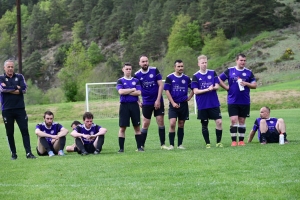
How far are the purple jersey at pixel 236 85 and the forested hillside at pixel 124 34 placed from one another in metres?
49.9

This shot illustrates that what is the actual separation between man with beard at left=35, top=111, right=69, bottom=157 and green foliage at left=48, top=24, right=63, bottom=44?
16551cm

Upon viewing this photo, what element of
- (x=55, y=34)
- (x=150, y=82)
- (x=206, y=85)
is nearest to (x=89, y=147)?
(x=150, y=82)

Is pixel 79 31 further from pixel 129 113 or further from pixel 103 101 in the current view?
pixel 129 113

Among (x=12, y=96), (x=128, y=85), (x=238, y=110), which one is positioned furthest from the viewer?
(x=238, y=110)

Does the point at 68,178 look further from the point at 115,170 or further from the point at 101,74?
the point at 101,74

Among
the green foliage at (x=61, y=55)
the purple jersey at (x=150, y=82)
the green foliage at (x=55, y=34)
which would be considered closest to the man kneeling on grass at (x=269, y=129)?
the purple jersey at (x=150, y=82)

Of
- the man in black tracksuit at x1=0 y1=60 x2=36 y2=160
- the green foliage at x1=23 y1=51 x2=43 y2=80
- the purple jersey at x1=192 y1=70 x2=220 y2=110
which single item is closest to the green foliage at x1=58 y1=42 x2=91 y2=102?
the green foliage at x1=23 y1=51 x2=43 y2=80

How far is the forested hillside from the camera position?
4154 inches

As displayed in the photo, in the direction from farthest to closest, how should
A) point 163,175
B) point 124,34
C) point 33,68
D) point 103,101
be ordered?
point 124,34
point 33,68
point 103,101
point 163,175

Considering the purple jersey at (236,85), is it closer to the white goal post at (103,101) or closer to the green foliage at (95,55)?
the white goal post at (103,101)

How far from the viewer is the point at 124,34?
156625 millimetres

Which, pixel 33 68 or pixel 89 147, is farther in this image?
pixel 33 68

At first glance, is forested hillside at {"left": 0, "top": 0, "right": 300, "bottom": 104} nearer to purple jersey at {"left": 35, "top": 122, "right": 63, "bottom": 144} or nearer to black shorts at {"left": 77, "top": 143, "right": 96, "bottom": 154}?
purple jersey at {"left": 35, "top": 122, "right": 63, "bottom": 144}

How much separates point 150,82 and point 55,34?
548 feet
